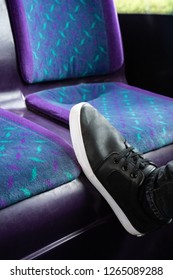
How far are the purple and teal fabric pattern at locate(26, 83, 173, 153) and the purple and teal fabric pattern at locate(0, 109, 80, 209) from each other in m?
0.16

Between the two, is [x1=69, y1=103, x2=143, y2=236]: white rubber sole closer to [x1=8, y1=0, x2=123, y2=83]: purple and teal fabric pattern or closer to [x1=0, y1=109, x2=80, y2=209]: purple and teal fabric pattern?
[x1=0, y1=109, x2=80, y2=209]: purple and teal fabric pattern

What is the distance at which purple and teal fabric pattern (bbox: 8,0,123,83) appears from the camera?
1157 millimetres

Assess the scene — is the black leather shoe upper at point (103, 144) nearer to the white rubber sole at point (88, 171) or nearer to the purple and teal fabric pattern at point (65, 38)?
the white rubber sole at point (88, 171)

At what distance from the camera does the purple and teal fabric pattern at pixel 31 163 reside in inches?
27.9

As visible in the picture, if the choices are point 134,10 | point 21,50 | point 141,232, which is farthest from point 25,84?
point 141,232

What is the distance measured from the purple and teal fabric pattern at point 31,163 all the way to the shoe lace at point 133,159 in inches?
3.9

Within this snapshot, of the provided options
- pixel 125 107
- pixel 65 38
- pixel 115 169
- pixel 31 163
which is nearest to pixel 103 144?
pixel 115 169

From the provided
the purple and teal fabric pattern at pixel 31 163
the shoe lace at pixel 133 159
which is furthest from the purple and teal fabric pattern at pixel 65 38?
the shoe lace at pixel 133 159

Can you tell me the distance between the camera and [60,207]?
2.48 ft

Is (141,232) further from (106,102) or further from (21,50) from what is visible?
(21,50)

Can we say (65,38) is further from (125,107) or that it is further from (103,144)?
(103,144)

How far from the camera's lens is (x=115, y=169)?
816 mm

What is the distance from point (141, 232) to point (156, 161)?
185 millimetres

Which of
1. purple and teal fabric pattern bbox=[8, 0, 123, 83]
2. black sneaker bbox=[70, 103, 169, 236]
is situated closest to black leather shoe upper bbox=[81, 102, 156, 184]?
black sneaker bbox=[70, 103, 169, 236]
